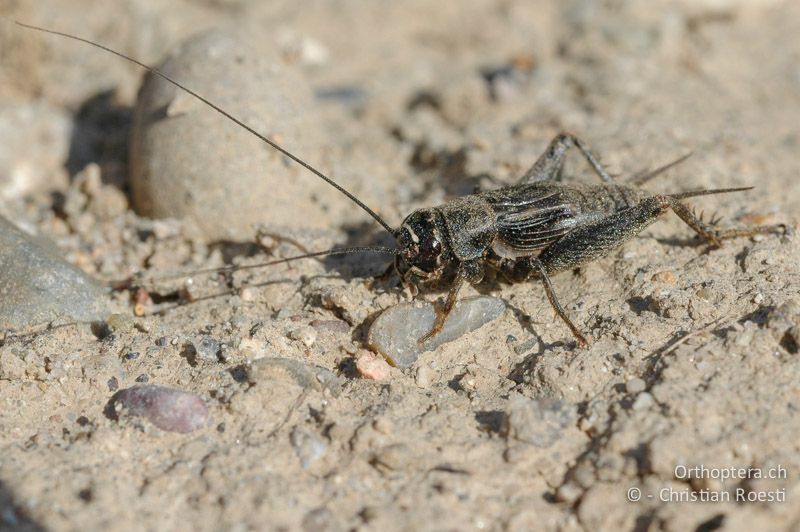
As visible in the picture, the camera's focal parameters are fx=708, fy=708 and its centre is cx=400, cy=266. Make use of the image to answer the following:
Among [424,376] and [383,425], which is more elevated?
[424,376]

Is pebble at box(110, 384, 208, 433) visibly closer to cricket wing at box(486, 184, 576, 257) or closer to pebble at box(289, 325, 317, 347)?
pebble at box(289, 325, 317, 347)

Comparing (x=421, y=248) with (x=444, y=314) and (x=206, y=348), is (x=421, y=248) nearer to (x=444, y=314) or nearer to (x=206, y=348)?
(x=444, y=314)

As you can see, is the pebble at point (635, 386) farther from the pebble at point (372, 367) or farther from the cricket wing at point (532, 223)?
the pebble at point (372, 367)

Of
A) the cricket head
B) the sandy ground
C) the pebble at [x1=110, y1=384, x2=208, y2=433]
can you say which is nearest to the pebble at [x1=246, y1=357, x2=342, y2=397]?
the sandy ground

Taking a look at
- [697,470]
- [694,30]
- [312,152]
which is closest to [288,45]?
[312,152]

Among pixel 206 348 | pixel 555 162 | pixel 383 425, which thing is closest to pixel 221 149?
pixel 206 348
